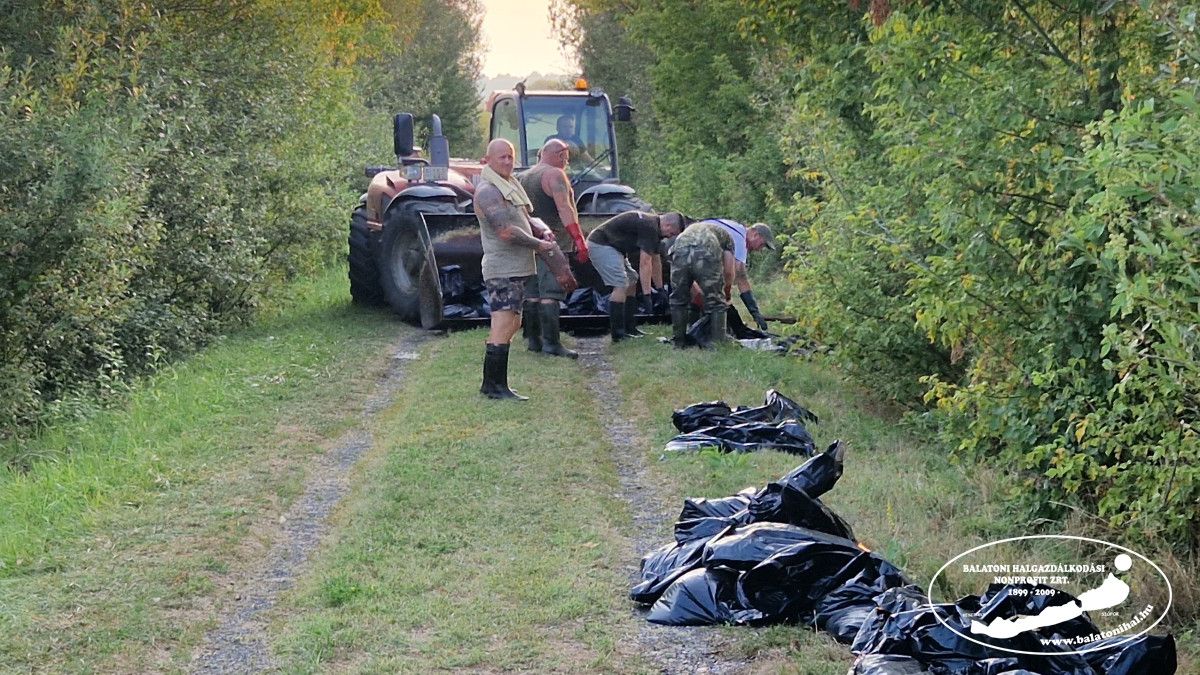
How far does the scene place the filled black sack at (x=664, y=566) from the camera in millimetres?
5750

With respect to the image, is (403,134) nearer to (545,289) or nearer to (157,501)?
(545,289)

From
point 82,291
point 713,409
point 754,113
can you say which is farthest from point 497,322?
point 754,113

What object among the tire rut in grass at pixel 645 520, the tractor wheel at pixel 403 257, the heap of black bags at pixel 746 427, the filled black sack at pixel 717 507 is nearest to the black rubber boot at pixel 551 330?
the tire rut in grass at pixel 645 520

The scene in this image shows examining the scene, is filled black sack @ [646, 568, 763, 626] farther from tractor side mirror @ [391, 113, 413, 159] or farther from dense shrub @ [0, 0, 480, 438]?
tractor side mirror @ [391, 113, 413, 159]

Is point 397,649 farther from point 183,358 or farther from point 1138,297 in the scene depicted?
point 183,358

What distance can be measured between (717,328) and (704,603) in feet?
25.5

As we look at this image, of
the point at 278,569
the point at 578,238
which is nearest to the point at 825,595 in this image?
the point at 278,569

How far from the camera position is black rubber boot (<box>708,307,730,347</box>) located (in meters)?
13.1

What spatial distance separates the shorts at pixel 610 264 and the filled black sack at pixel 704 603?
8.46 meters

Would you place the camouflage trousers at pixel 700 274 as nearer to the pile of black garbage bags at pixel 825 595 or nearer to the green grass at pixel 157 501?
the green grass at pixel 157 501

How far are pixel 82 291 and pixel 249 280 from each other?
4478 mm

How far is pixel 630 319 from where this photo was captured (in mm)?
14242

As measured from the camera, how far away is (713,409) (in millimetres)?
9594

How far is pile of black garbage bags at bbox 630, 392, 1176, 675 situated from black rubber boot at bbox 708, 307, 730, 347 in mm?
6264
